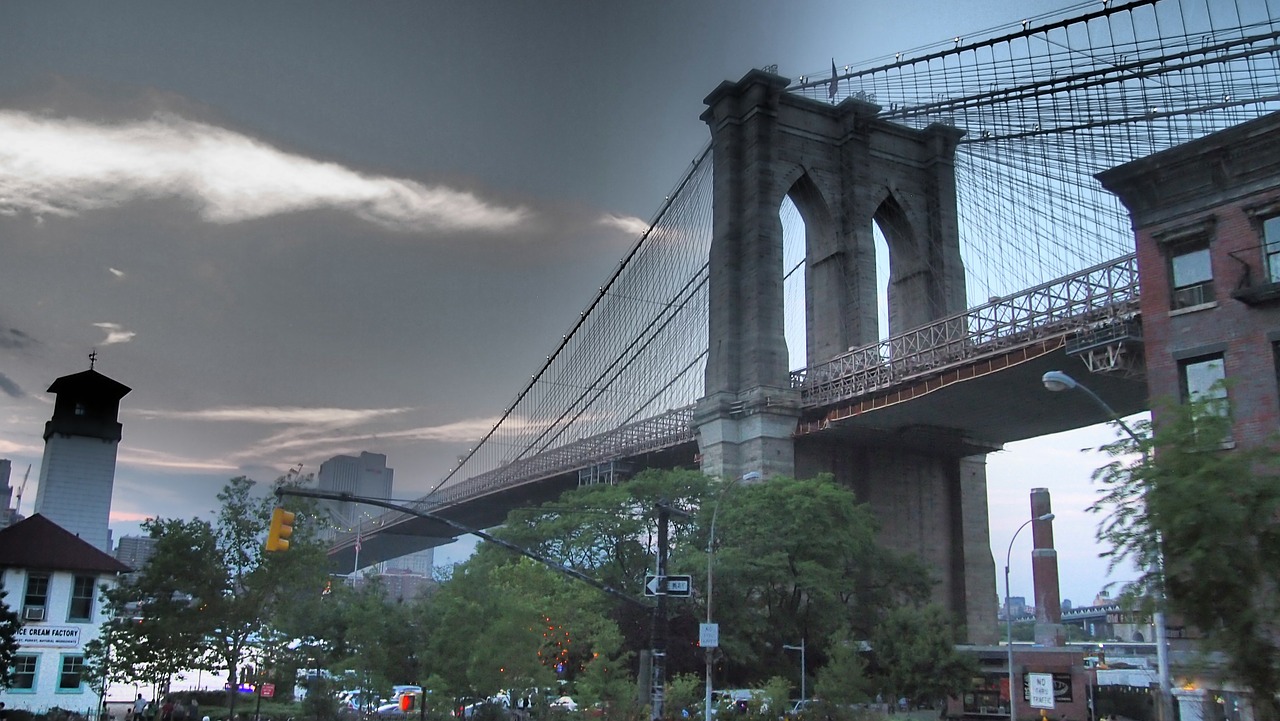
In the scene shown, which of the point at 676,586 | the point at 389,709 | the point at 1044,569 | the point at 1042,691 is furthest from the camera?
the point at 1044,569

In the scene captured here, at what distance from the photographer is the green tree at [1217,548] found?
53.7 feet

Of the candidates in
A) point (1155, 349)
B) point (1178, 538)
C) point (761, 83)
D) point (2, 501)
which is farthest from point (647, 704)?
point (2, 501)

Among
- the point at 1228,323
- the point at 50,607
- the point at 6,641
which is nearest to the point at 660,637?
the point at 1228,323

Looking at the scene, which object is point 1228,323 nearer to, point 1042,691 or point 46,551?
point 1042,691

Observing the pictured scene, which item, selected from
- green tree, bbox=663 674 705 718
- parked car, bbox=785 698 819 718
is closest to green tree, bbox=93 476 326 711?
green tree, bbox=663 674 705 718

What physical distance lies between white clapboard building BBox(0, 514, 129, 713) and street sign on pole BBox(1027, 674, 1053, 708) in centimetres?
3677

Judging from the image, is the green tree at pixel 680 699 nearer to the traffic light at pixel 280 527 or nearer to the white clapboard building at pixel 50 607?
the traffic light at pixel 280 527

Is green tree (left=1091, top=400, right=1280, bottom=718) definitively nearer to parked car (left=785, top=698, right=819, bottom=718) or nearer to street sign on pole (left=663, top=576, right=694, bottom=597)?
street sign on pole (left=663, top=576, right=694, bottom=597)

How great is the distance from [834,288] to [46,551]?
4473 centimetres

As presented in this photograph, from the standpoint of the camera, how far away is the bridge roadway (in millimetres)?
43500

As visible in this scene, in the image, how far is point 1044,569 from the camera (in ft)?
313

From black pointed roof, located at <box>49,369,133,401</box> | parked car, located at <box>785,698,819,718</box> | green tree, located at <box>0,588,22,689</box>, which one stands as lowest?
parked car, located at <box>785,698,819,718</box>

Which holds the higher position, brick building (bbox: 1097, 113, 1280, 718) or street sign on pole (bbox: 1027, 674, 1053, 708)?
brick building (bbox: 1097, 113, 1280, 718)

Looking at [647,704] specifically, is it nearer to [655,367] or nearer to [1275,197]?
[1275,197]
